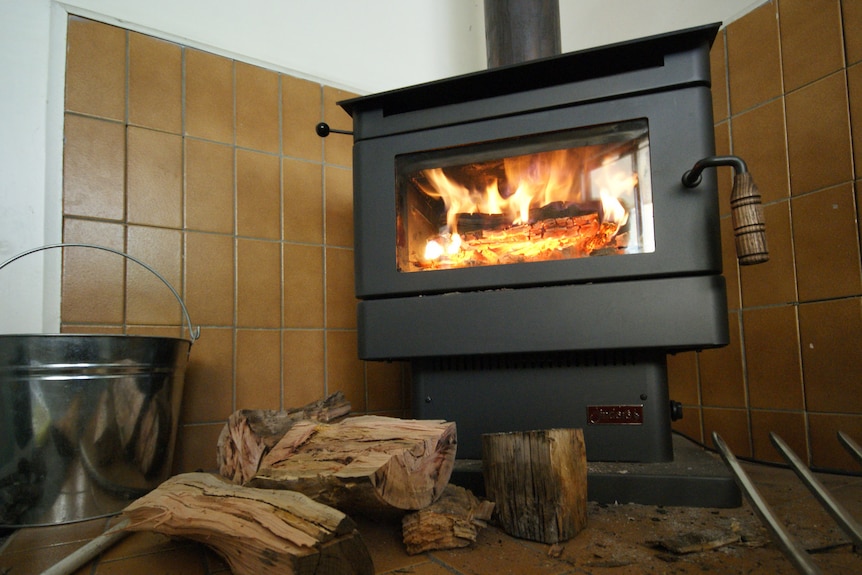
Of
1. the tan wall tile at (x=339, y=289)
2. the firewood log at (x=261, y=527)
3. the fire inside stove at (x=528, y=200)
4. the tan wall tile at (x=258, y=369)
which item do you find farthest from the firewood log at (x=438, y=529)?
the tan wall tile at (x=339, y=289)

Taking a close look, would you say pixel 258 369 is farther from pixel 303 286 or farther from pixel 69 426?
pixel 69 426

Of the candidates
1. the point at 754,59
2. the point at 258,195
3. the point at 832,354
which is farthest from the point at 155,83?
the point at 832,354

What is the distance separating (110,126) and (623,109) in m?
1.21

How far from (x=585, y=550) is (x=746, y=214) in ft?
2.07

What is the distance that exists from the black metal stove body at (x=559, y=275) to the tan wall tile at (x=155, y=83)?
541 mm

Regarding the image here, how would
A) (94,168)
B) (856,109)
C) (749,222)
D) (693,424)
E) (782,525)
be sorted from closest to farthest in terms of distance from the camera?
(782,525) < (749,222) < (856,109) < (94,168) < (693,424)

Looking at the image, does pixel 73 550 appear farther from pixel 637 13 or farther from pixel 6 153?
pixel 637 13

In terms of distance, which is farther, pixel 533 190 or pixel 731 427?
pixel 731 427

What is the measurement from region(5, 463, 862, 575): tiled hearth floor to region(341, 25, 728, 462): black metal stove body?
0.60ft

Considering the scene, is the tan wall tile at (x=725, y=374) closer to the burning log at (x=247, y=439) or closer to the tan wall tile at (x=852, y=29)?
the tan wall tile at (x=852, y=29)

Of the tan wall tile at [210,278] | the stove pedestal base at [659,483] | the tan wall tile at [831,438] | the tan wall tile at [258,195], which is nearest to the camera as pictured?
the stove pedestal base at [659,483]

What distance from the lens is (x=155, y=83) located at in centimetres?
136

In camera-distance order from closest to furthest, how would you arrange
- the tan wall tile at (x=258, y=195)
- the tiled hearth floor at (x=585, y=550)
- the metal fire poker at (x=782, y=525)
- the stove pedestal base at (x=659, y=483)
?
the metal fire poker at (x=782, y=525)
the tiled hearth floor at (x=585, y=550)
the stove pedestal base at (x=659, y=483)
the tan wall tile at (x=258, y=195)

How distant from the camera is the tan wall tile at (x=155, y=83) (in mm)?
1337
